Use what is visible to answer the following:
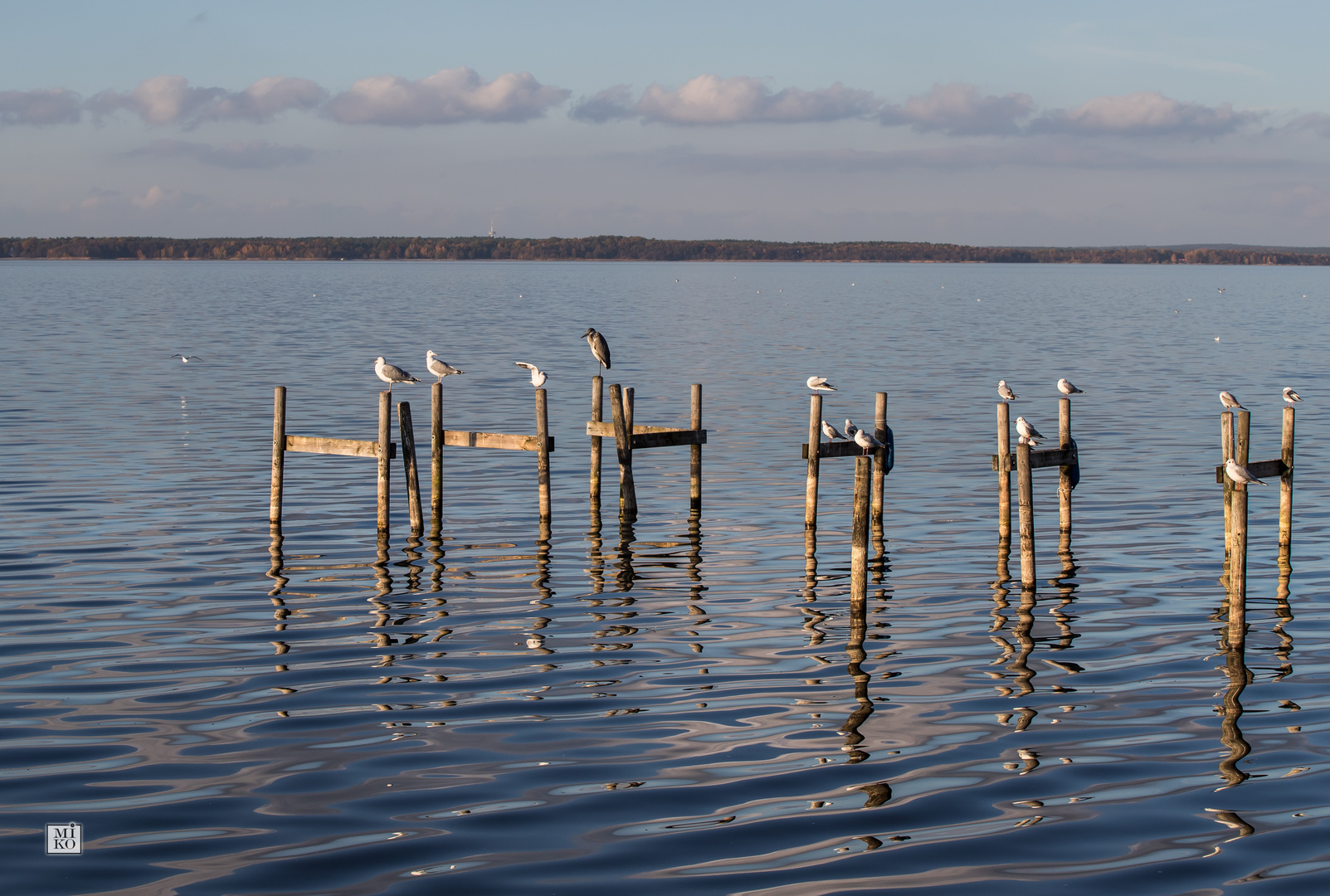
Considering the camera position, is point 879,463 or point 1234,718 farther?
point 879,463

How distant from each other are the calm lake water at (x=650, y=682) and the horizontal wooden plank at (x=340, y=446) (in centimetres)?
131

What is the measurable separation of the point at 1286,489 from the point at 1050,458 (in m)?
3.16

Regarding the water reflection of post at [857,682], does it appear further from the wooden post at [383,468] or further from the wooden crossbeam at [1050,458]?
the wooden post at [383,468]

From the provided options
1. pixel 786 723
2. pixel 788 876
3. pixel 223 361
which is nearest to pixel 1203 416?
pixel 786 723

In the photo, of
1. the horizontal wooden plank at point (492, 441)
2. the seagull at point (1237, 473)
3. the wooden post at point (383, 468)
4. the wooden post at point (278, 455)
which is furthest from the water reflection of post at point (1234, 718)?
the wooden post at point (278, 455)

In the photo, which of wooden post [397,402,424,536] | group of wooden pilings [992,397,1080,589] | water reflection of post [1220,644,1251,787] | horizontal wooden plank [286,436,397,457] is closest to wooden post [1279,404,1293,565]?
group of wooden pilings [992,397,1080,589]

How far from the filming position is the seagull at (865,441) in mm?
18531

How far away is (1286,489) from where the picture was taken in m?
17.8

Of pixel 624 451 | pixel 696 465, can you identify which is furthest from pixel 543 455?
pixel 696 465

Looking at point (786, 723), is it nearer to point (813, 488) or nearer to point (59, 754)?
point (59, 754)

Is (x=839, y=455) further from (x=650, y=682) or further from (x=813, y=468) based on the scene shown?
(x=650, y=682)

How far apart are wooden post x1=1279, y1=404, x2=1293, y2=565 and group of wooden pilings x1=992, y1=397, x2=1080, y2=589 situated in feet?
8.94

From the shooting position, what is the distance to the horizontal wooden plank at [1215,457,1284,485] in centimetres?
1549

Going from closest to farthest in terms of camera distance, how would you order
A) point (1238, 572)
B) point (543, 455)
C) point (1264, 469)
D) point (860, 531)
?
1. point (1238, 572)
2. point (860, 531)
3. point (1264, 469)
4. point (543, 455)
